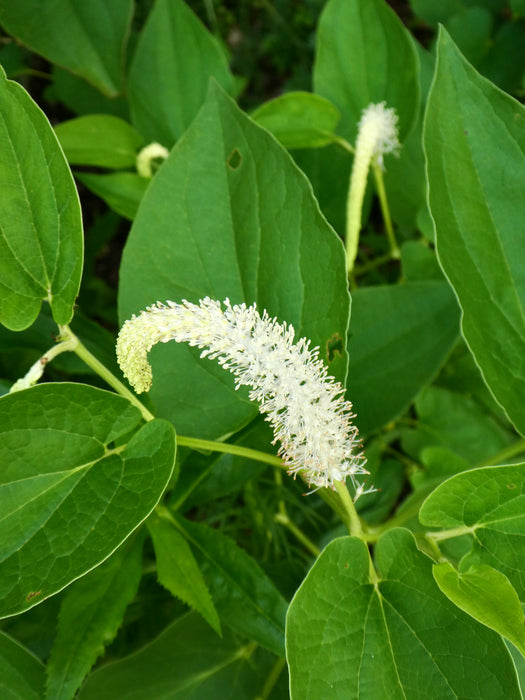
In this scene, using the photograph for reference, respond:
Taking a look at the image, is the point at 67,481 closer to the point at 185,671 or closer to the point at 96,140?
the point at 185,671

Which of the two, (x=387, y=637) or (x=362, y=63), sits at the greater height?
(x=362, y=63)

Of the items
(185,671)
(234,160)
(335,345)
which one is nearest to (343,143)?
(234,160)

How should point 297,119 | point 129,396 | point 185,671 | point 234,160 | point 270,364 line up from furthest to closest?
point 297,119, point 185,671, point 234,160, point 129,396, point 270,364

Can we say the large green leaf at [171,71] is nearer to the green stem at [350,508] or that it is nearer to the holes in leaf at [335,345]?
the holes in leaf at [335,345]

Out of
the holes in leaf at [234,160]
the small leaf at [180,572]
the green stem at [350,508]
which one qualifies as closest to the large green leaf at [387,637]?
the green stem at [350,508]

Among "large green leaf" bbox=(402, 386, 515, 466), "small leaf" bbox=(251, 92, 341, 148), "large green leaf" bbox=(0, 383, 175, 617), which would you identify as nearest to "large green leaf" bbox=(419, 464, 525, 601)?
"large green leaf" bbox=(0, 383, 175, 617)
